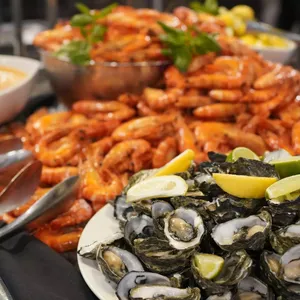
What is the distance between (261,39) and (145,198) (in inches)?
77.1

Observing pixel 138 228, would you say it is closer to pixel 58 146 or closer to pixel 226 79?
pixel 58 146

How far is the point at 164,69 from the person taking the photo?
6.30ft

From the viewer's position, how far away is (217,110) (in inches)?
67.8

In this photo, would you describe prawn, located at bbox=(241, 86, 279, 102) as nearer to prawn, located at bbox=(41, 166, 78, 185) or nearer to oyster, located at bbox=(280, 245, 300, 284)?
prawn, located at bbox=(41, 166, 78, 185)

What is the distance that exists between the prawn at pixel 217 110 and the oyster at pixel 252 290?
87 centimetres

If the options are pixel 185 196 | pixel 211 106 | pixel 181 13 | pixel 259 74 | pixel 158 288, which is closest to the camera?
pixel 158 288

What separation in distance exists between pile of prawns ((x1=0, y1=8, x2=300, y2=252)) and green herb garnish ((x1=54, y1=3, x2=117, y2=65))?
174 millimetres

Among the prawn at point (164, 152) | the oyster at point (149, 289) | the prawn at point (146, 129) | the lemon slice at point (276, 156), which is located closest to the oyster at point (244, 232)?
the oyster at point (149, 289)

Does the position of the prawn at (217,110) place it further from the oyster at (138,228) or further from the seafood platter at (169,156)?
the oyster at (138,228)

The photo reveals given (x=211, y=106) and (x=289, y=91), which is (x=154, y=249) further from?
(x=289, y=91)

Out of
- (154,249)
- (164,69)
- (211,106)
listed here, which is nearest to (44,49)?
(164,69)

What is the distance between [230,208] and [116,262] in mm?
257

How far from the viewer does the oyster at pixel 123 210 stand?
1.13m

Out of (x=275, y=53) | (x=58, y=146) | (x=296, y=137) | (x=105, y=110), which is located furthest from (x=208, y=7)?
(x=58, y=146)
